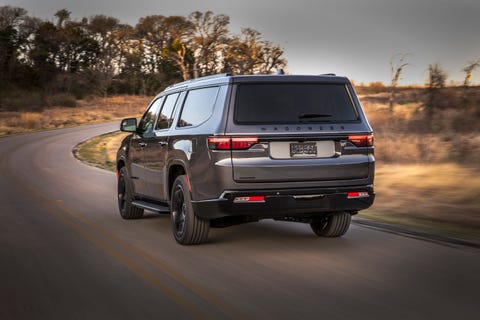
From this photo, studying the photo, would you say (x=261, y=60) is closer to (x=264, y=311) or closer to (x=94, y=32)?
(x=264, y=311)

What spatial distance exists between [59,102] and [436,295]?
68658mm

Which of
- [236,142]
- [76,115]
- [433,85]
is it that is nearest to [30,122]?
[76,115]

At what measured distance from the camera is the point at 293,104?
24.1ft

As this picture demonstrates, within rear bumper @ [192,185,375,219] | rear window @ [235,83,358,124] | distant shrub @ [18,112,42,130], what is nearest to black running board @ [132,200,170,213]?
rear bumper @ [192,185,375,219]

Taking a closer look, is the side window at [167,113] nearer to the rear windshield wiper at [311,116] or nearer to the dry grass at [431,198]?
the rear windshield wiper at [311,116]

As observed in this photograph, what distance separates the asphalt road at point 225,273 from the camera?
5.12 m

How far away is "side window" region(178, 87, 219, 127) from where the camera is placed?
7.56 metres

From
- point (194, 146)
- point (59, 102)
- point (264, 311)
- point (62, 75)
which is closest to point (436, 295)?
point (264, 311)

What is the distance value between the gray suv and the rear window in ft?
0.03

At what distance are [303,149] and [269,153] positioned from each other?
14.5 inches

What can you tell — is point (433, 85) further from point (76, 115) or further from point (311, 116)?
point (76, 115)

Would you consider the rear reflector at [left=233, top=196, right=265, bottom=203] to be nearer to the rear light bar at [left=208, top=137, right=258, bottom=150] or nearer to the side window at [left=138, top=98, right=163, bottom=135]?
the rear light bar at [left=208, top=137, right=258, bottom=150]

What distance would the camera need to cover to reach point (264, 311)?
198 inches

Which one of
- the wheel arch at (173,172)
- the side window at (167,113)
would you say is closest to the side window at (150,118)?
the side window at (167,113)
